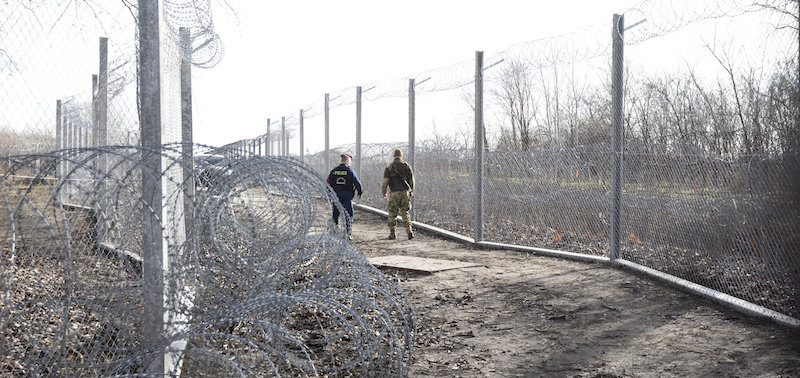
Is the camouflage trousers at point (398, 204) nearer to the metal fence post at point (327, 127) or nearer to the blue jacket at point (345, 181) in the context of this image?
the blue jacket at point (345, 181)

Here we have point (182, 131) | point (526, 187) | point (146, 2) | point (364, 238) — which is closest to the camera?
point (146, 2)

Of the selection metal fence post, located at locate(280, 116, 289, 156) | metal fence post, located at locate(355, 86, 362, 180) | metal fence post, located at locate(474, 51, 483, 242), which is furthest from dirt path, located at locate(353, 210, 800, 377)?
metal fence post, located at locate(280, 116, 289, 156)

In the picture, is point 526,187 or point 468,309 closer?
point 468,309

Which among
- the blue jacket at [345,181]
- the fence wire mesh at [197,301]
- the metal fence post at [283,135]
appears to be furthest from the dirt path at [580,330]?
the metal fence post at [283,135]

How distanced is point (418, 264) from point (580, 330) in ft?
11.4

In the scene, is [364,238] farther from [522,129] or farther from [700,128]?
[700,128]

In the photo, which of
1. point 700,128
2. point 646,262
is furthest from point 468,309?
point 700,128

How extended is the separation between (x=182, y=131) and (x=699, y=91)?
6211mm

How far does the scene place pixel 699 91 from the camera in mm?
8141

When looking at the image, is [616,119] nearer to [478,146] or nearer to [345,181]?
[478,146]

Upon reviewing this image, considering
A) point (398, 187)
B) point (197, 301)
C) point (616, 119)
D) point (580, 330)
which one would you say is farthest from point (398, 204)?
point (197, 301)

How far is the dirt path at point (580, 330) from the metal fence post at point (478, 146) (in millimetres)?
2530

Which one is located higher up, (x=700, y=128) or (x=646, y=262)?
(x=700, y=128)

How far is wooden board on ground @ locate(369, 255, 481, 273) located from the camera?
335 inches
